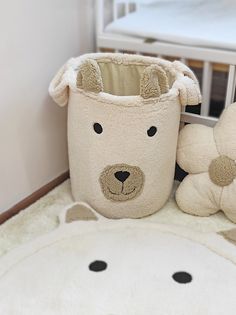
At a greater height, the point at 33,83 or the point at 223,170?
the point at 33,83

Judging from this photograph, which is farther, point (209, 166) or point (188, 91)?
point (209, 166)

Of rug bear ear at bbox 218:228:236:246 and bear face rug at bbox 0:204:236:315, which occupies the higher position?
rug bear ear at bbox 218:228:236:246

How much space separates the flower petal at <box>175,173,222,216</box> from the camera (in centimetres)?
152

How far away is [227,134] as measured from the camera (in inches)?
58.3

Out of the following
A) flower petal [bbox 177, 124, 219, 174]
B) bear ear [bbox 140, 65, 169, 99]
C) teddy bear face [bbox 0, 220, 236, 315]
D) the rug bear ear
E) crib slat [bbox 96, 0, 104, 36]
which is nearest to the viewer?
teddy bear face [bbox 0, 220, 236, 315]

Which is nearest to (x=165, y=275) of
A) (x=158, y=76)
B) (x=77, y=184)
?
(x=77, y=184)

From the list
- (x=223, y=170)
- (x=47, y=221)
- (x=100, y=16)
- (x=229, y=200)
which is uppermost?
(x=100, y=16)

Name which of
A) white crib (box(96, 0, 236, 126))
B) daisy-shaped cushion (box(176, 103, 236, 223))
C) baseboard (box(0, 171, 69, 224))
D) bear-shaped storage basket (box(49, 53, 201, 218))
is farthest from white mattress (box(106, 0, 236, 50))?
baseboard (box(0, 171, 69, 224))

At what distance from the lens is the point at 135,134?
4.54 feet

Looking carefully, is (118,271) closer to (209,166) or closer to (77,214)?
(77,214)

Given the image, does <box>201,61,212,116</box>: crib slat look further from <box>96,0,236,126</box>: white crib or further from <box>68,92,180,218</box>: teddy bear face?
<box>68,92,180,218</box>: teddy bear face

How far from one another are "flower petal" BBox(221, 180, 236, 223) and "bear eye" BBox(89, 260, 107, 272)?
1.63 ft

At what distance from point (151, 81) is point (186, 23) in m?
0.55

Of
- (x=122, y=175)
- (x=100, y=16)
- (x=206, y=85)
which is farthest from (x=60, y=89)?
(x=206, y=85)
